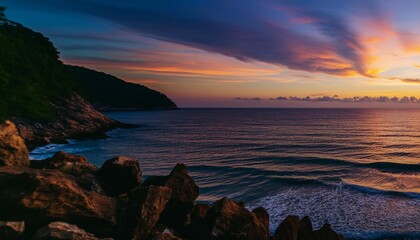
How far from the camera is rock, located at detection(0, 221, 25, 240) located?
8570 mm

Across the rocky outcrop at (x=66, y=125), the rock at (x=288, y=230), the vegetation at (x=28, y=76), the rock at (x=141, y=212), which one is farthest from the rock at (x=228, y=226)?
the rocky outcrop at (x=66, y=125)

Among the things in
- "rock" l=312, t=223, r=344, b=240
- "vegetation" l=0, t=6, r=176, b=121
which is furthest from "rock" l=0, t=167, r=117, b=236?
"vegetation" l=0, t=6, r=176, b=121

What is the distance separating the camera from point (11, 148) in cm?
1209

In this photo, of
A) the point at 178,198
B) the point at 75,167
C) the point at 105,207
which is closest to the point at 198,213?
the point at 178,198

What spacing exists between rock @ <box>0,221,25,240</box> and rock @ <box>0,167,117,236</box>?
1.08 ft

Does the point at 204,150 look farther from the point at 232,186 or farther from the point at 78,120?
the point at 78,120

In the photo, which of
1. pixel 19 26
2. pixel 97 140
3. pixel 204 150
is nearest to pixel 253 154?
pixel 204 150

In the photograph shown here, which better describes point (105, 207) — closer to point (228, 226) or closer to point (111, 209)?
point (111, 209)

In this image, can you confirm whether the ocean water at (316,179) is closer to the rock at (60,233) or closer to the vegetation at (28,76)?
the vegetation at (28,76)

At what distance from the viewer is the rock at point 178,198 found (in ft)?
43.5

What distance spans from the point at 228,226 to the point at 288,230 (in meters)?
3.35

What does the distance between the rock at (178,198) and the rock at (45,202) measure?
10.3 feet

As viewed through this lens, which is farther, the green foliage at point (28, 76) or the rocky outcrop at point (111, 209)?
the green foliage at point (28, 76)

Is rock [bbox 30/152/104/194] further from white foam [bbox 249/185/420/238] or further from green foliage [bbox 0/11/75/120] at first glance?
green foliage [bbox 0/11/75/120]
